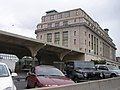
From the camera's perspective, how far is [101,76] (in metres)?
25.8

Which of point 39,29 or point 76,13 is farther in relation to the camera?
point 39,29

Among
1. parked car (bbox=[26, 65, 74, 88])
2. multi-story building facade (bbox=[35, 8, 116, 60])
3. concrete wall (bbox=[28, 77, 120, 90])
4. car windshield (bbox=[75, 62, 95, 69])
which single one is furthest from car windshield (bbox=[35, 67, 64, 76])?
multi-story building facade (bbox=[35, 8, 116, 60])

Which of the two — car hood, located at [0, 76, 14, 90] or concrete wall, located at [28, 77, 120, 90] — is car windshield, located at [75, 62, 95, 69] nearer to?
concrete wall, located at [28, 77, 120, 90]

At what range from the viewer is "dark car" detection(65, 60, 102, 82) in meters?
22.5

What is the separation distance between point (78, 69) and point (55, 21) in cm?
9017

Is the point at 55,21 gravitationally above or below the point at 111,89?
above

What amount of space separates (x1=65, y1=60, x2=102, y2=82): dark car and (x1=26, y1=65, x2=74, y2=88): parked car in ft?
31.0

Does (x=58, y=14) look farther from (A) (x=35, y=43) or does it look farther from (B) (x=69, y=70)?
(B) (x=69, y=70)

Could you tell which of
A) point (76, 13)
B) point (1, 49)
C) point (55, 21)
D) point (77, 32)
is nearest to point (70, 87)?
point (1, 49)

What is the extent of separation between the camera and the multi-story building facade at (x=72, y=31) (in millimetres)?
95375

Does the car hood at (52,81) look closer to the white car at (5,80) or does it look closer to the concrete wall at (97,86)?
the concrete wall at (97,86)

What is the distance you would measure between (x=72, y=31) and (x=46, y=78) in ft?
290

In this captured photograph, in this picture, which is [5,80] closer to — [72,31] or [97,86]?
[97,86]

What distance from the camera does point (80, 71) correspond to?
74.5 ft
